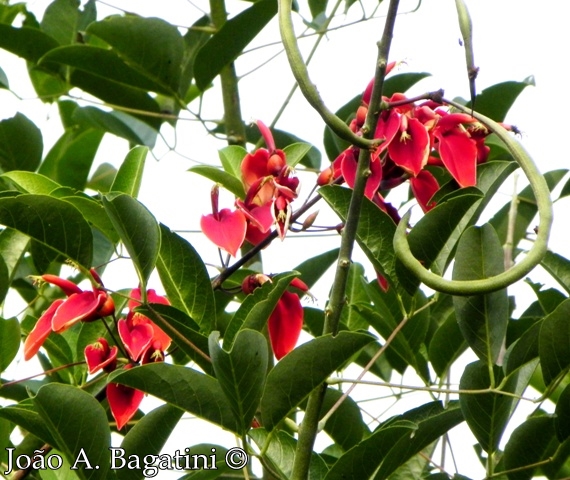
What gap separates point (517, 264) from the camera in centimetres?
68

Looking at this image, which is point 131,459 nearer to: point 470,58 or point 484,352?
point 484,352

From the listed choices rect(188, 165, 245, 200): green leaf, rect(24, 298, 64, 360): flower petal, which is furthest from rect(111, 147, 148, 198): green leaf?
rect(24, 298, 64, 360): flower petal

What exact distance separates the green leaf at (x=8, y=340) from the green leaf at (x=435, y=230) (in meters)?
0.42

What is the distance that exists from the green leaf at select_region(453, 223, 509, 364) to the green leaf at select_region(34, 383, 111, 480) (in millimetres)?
337

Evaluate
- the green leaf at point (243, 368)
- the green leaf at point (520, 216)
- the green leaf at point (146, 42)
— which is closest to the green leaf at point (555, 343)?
the green leaf at point (243, 368)

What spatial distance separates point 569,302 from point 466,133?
198 mm

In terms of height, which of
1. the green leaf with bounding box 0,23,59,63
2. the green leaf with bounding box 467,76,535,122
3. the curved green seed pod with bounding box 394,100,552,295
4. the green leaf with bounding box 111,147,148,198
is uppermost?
the green leaf with bounding box 0,23,59,63

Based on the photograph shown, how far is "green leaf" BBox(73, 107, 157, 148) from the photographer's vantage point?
154 centimetres

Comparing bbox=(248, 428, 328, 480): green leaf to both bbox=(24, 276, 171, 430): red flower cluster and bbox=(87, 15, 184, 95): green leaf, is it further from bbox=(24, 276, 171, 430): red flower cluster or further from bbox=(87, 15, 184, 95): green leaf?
bbox=(87, 15, 184, 95): green leaf

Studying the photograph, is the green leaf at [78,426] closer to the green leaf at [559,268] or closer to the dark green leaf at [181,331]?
the dark green leaf at [181,331]

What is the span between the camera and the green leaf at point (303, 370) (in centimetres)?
74

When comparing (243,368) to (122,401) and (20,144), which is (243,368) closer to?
(122,401)

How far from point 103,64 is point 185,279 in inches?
22.7

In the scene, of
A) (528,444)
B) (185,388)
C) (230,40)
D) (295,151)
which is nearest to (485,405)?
(528,444)
